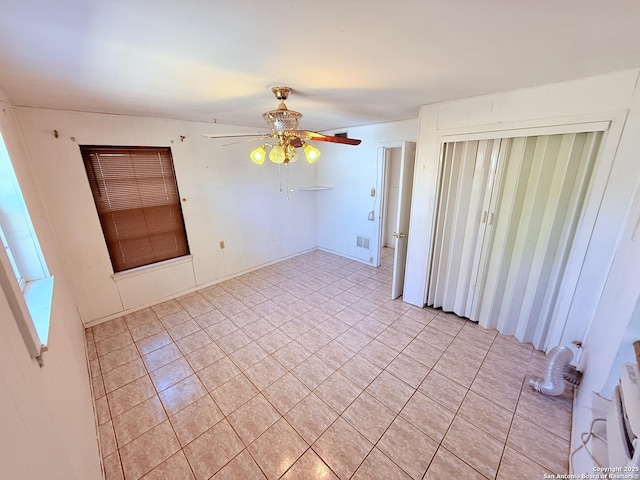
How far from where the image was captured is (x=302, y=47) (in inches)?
49.9

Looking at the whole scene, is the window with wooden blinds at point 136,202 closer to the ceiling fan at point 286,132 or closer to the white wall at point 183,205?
the white wall at point 183,205

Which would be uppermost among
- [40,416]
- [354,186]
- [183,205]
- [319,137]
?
[319,137]

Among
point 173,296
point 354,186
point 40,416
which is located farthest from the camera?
point 354,186

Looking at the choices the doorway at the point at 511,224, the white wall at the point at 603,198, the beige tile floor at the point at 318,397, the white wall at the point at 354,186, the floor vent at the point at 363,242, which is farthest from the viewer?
the floor vent at the point at 363,242

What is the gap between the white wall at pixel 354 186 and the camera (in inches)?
149

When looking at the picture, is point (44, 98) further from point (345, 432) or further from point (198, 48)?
point (345, 432)

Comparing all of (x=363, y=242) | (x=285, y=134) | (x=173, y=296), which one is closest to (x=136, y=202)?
(x=173, y=296)

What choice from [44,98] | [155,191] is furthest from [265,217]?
[44,98]

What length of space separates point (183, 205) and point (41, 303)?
2084 millimetres

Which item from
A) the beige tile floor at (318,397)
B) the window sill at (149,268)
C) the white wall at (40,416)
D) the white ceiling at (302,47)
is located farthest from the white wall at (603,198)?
the window sill at (149,268)

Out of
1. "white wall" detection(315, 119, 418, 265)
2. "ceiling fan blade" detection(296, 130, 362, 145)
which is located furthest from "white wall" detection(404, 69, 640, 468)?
"white wall" detection(315, 119, 418, 265)

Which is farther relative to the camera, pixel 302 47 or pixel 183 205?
pixel 183 205

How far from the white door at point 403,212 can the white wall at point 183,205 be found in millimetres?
2168

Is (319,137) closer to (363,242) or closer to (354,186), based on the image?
(354,186)
